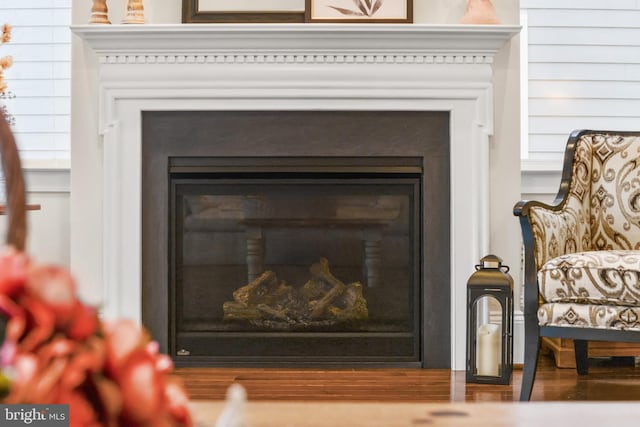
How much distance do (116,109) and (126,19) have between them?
0.35m

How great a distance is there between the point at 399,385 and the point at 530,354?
1.62 feet

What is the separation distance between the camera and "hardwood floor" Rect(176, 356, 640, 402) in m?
2.44

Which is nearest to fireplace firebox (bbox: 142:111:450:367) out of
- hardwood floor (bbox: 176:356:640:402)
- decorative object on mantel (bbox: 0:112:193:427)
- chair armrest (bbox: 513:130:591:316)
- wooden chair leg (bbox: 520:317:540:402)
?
hardwood floor (bbox: 176:356:640:402)

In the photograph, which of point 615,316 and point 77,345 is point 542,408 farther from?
point 615,316

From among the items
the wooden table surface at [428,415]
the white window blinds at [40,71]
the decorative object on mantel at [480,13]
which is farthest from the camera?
the white window blinds at [40,71]

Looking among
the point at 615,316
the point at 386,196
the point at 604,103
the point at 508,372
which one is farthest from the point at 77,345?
the point at 604,103

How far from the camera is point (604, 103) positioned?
3.51 meters

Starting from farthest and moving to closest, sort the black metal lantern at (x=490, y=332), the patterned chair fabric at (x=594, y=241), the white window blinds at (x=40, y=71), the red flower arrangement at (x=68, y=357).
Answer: the white window blinds at (x=40, y=71), the black metal lantern at (x=490, y=332), the patterned chair fabric at (x=594, y=241), the red flower arrangement at (x=68, y=357)

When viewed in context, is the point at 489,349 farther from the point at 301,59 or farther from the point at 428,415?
the point at 428,415

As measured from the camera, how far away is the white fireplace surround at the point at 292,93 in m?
2.87

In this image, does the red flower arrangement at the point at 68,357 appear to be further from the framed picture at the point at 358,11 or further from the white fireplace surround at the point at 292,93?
the framed picture at the point at 358,11

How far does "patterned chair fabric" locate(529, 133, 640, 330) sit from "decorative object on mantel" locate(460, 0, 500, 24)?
58cm

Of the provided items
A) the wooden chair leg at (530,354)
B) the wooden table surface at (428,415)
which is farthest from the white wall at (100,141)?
the wooden table surface at (428,415)

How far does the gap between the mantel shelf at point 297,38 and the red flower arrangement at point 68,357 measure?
2.45 meters
